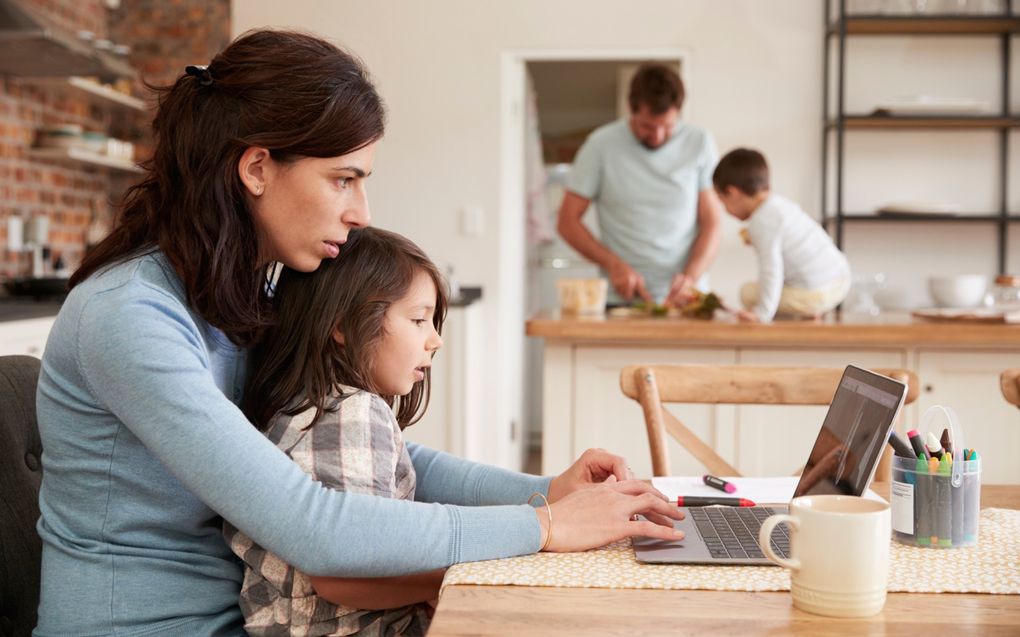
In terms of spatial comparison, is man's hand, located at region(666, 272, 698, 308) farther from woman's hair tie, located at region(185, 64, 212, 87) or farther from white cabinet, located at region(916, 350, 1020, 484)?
woman's hair tie, located at region(185, 64, 212, 87)

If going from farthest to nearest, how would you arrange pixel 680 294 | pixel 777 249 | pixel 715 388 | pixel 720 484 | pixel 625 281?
pixel 625 281, pixel 680 294, pixel 777 249, pixel 715 388, pixel 720 484

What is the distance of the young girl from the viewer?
1131 mm

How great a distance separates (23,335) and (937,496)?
296 centimetres

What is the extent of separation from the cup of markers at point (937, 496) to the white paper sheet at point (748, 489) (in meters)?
0.19

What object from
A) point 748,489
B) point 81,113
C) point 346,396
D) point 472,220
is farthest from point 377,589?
point 81,113

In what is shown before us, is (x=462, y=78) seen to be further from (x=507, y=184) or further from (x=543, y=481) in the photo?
(x=543, y=481)

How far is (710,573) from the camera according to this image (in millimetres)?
1023

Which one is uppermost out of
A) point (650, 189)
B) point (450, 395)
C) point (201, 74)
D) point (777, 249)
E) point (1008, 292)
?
point (650, 189)

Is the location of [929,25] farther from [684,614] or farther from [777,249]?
[684,614]

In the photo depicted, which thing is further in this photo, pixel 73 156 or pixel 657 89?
pixel 73 156

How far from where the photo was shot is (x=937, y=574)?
1.03 metres

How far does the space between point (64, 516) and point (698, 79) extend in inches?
160

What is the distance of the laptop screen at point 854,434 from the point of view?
42.3 inches

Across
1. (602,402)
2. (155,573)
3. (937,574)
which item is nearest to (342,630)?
(155,573)
